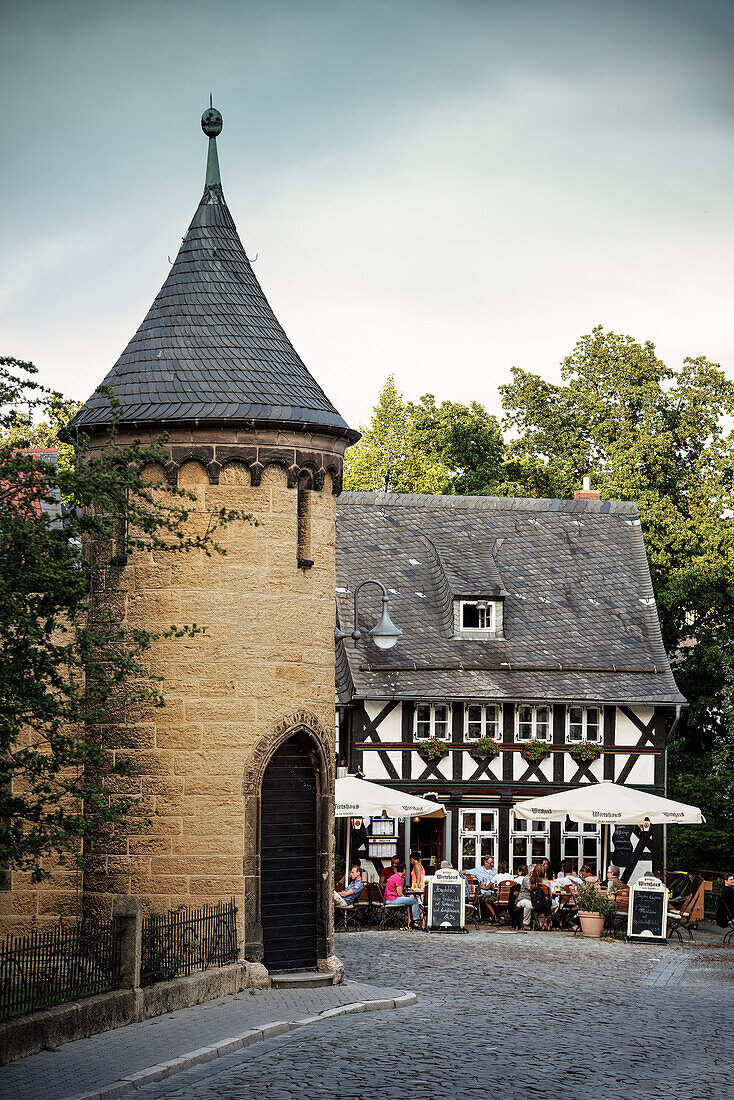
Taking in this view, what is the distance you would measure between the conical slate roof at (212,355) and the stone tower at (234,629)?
27 mm

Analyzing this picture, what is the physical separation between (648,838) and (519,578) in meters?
7.53

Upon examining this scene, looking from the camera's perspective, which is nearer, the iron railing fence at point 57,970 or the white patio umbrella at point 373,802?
the iron railing fence at point 57,970

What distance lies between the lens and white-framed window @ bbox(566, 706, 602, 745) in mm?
35438

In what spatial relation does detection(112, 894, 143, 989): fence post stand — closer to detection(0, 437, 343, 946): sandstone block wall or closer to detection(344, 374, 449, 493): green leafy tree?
detection(0, 437, 343, 946): sandstone block wall

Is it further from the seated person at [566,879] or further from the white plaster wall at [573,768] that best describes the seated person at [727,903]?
the white plaster wall at [573,768]

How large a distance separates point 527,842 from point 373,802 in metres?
7.10

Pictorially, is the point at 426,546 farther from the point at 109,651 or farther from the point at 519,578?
the point at 109,651

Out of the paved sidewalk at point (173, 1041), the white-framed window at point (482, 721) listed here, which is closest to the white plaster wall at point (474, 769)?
the white-framed window at point (482, 721)

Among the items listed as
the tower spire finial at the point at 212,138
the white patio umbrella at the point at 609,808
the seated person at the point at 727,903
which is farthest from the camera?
the white patio umbrella at the point at 609,808

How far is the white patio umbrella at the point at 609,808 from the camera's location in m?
29.1

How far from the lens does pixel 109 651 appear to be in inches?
562

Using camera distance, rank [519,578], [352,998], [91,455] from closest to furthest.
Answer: [352,998] < [91,455] < [519,578]

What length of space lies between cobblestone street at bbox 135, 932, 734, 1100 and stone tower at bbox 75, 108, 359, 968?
258cm

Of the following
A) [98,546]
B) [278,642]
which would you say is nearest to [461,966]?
[278,642]
